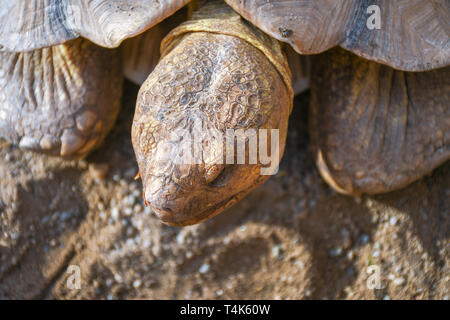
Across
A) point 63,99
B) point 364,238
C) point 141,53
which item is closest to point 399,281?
point 364,238

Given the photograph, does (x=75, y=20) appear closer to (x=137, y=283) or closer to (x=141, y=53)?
(x=141, y=53)

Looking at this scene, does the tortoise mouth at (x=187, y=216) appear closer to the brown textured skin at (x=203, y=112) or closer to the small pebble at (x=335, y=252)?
the brown textured skin at (x=203, y=112)

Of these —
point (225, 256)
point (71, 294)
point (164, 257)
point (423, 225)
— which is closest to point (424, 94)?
point (423, 225)

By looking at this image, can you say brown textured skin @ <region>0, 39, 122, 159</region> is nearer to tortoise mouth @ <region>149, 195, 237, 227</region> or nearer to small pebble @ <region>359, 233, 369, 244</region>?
tortoise mouth @ <region>149, 195, 237, 227</region>

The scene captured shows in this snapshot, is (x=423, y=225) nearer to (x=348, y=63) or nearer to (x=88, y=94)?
(x=348, y=63)

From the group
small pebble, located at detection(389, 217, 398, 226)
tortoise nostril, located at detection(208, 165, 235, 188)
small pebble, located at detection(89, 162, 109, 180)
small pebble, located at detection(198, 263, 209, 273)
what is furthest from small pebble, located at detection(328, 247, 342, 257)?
small pebble, located at detection(89, 162, 109, 180)

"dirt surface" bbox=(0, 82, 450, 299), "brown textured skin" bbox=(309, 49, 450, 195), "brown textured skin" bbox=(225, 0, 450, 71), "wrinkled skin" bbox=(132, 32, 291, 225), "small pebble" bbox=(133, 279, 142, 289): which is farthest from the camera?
A: "small pebble" bbox=(133, 279, 142, 289)
